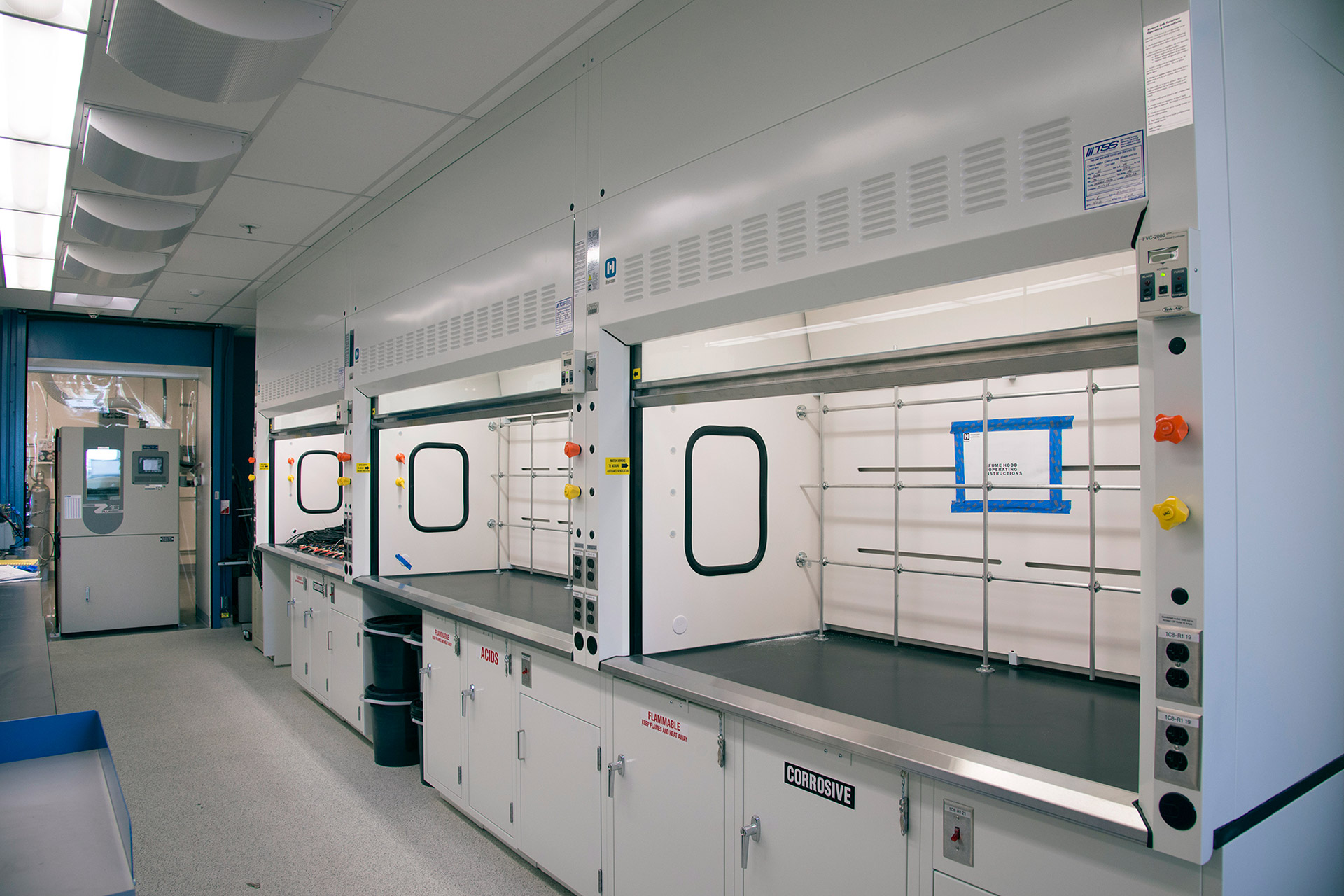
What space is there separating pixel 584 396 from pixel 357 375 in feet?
8.02

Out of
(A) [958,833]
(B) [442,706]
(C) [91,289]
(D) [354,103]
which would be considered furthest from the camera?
(C) [91,289]

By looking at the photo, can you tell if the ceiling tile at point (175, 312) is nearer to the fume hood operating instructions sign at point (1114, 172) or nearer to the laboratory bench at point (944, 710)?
the laboratory bench at point (944, 710)

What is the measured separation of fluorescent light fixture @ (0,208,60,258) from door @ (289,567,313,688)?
268 centimetres

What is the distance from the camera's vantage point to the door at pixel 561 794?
2678mm

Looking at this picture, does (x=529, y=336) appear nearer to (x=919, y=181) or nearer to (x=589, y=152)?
(x=589, y=152)

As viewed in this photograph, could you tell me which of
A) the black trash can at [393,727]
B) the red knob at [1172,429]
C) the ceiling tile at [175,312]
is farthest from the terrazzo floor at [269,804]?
the ceiling tile at [175,312]

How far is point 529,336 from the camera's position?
118 inches

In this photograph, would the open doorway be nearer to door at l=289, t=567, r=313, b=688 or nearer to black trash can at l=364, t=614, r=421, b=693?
door at l=289, t=567, r=313, b=688

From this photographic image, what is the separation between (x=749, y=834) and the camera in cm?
209

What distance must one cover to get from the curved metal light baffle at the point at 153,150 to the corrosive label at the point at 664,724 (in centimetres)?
323

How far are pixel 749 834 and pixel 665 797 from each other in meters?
0.37

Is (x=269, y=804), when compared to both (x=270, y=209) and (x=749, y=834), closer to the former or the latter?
(x=749, y=834)

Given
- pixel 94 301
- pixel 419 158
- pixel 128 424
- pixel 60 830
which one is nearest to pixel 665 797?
pixel 60 830

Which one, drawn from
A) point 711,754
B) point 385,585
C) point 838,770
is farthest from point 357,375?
point 838,770
